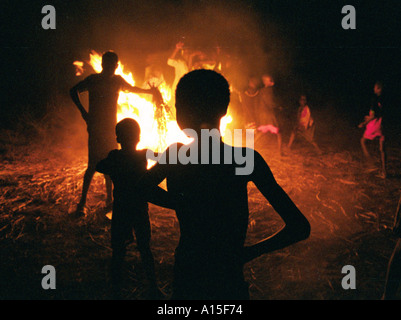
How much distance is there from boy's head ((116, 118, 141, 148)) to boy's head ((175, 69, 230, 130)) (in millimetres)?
1985

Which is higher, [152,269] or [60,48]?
[60,48]

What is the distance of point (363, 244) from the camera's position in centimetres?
430

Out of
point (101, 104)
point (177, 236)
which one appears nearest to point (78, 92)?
point (101, 104)

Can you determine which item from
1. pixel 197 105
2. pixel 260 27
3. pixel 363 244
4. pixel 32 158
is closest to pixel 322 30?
pixel 260 27

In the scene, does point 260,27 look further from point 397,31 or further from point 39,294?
point 39,294

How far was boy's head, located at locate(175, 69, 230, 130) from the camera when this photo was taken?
1.33m

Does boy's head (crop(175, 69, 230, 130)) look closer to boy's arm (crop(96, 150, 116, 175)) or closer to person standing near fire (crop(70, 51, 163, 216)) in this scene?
boy's arm (crop(96, 150, 116, 175))

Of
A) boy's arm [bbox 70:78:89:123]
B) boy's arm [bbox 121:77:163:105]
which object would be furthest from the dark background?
boy's arm [bbox 70:78:89:123]

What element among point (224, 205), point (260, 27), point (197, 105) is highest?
point (260, 27)

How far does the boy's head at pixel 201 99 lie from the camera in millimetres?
1332

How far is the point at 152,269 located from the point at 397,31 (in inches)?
549

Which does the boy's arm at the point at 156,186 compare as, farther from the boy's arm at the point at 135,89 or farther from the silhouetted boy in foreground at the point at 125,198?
the boy's arm at the point at 135,89

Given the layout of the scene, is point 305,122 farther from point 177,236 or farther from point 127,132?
point 127,132

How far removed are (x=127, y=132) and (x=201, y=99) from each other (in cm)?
208
